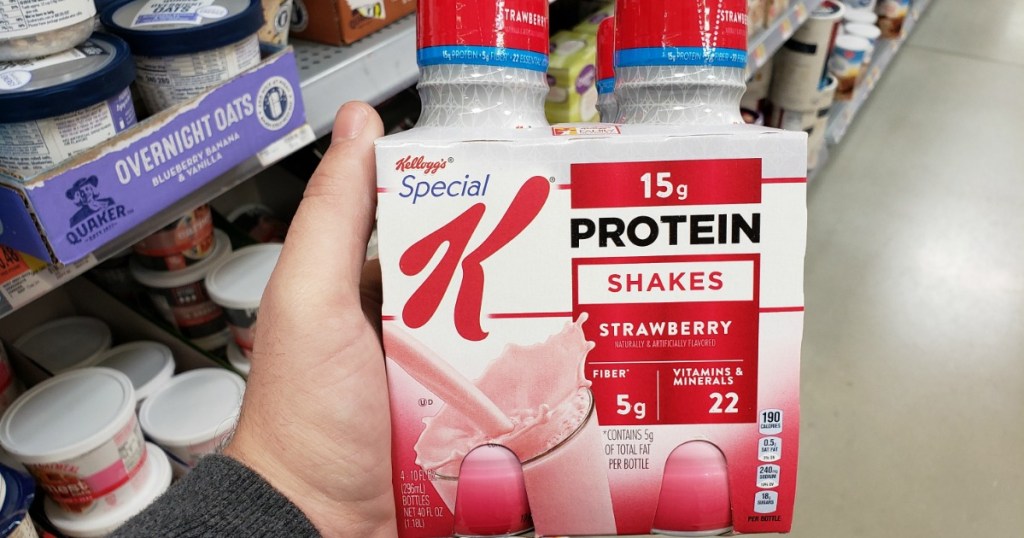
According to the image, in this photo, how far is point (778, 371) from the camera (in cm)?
62

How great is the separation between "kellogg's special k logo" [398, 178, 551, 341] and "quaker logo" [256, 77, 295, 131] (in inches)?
19.0

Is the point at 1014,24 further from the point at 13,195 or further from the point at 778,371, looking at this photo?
the point at 13,195

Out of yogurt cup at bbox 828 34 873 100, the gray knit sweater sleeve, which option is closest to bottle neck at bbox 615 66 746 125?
the gray knit sweater sleeve

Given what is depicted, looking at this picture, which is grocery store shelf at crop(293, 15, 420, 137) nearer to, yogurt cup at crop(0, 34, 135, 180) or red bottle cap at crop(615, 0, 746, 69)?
yogurt cup at crop(0, 34, 135, 180)

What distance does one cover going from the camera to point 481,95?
0.63 m

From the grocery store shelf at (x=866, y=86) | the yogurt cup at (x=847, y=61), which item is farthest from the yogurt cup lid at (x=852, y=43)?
the grocery store shelf at (x=866, y=86)

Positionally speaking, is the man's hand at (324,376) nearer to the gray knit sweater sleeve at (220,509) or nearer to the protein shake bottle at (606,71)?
the gray knit sweater sleeve at (220,509)

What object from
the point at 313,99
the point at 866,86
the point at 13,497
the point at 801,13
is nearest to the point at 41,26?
the point at 313,99

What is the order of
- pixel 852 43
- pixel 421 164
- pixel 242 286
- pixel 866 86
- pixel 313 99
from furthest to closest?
A: pixel 866 86
pixel 852 43
pixel 242 286
pixel 313 99
pixel 421 164

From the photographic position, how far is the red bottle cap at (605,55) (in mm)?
790

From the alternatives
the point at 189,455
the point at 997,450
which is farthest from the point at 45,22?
the point at 997,450

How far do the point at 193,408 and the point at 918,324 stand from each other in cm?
190

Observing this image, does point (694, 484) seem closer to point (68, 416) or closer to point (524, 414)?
point (524, 414)

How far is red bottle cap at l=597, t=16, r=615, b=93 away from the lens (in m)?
0.79
